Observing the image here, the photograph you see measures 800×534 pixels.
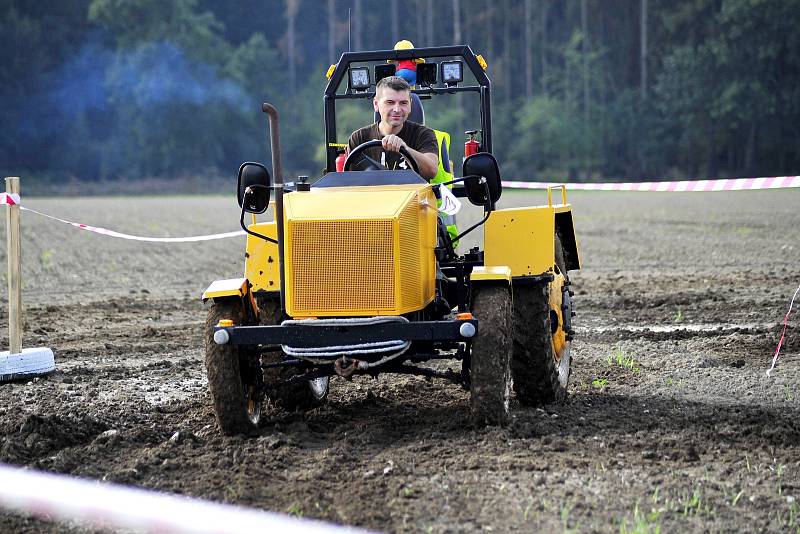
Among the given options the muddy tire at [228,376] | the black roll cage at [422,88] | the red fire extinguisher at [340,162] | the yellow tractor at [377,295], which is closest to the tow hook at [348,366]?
the yellow tractor at [377,295]

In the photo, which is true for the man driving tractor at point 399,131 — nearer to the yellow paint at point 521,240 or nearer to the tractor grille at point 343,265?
the yellow paint at point 521,240

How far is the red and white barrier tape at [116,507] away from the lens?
4238mm

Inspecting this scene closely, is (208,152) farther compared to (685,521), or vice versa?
(208,152)

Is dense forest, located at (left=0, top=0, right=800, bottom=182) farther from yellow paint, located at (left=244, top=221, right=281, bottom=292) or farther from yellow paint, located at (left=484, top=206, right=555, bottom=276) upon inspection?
yellow paint, located at (left=244, top=221, right=281, bottom=292)

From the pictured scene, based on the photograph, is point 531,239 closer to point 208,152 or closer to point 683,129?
point 683,129

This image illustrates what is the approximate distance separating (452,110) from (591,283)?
167 feet

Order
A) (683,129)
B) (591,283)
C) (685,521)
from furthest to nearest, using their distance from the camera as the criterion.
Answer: (683,129) → (591,283) → (685,521)

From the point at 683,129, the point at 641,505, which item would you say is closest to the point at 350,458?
the point at 641,505

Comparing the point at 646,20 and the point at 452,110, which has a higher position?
the point at 646,20

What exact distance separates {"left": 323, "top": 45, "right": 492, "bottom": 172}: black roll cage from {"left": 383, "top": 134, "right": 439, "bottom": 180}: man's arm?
2.35ft

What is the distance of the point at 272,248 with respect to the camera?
22.0ft

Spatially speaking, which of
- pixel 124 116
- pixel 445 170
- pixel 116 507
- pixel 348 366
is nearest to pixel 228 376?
pixel 348 366

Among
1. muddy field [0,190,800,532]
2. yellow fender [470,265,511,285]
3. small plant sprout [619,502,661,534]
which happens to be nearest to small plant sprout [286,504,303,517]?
muddy field [0,190,800,532]

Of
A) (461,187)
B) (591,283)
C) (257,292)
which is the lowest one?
(591,283)
